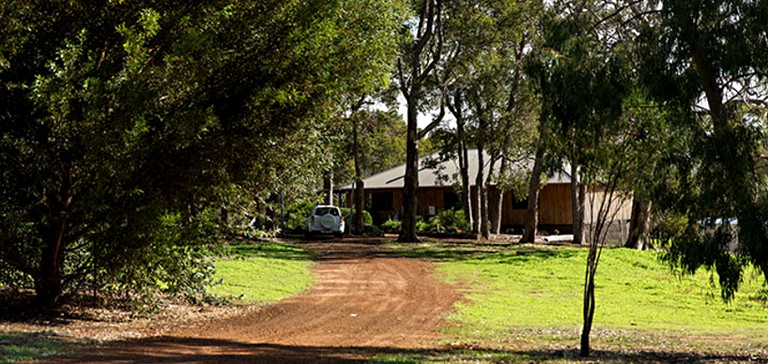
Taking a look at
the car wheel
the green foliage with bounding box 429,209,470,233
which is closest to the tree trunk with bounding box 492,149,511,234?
the green foliage with bounding box 429,209,470,233

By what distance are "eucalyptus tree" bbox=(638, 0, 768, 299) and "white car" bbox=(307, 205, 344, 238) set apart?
28004 millimetres

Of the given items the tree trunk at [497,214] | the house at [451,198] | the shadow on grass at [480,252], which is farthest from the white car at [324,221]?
the tree trunk at [497,214]

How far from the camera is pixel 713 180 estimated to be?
1091 centimetres

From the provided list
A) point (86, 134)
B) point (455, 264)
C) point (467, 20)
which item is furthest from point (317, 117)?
point (467, 20)

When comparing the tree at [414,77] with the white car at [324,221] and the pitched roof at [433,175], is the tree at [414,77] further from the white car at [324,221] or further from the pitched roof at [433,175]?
the pitched roof at [433,175]

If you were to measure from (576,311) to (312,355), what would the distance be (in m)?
9.10

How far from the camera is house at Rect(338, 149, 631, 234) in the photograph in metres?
47.4

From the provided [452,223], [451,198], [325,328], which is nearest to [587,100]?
[325,328]

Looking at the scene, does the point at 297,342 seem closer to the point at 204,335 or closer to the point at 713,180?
the point at 204,335

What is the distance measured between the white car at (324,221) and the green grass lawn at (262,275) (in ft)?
30.4

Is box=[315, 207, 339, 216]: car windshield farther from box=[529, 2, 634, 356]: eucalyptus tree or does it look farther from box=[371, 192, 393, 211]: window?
box=[529, 2, 634, 356]: eucalyptus tree

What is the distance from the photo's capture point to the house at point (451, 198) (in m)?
47.4

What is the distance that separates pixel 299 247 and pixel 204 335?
19588 mm

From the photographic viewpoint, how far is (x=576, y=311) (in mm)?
18172
